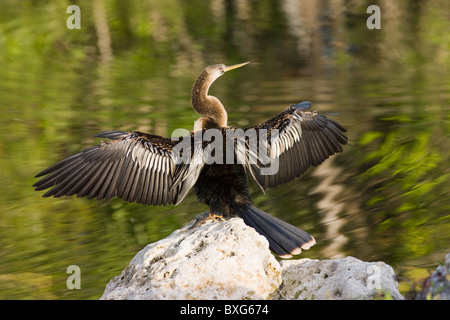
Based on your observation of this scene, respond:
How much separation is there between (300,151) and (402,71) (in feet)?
26.8

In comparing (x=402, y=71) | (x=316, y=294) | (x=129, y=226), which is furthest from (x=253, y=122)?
(x=316, y=294)

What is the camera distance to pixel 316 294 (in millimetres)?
3764

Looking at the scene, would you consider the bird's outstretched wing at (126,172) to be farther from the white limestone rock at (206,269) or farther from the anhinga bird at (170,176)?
the white limestone rock at (206,269)

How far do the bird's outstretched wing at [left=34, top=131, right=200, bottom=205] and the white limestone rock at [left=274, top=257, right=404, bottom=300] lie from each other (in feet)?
2.83

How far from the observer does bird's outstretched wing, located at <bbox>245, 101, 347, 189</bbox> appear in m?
4.61

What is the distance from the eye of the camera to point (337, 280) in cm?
373

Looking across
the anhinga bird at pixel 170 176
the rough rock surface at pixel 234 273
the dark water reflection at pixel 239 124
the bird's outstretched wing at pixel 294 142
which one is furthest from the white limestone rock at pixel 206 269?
the dark water reflection at pixel 239 124

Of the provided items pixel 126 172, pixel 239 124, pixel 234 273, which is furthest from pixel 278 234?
pixel 239 124

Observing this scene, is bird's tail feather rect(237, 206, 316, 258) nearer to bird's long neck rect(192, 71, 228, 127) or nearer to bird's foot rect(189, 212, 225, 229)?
bird's foot rect(189, 212, 225, 229)

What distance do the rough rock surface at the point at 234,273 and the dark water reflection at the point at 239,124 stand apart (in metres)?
1.34

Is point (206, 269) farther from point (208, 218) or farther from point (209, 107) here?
point (209, 107)

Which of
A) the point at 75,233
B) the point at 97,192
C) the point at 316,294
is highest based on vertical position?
the point at 97,192

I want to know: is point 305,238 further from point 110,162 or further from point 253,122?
point 253,122

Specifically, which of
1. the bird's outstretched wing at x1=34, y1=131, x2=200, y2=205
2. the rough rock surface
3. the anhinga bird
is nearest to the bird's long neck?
the anhinga bird
